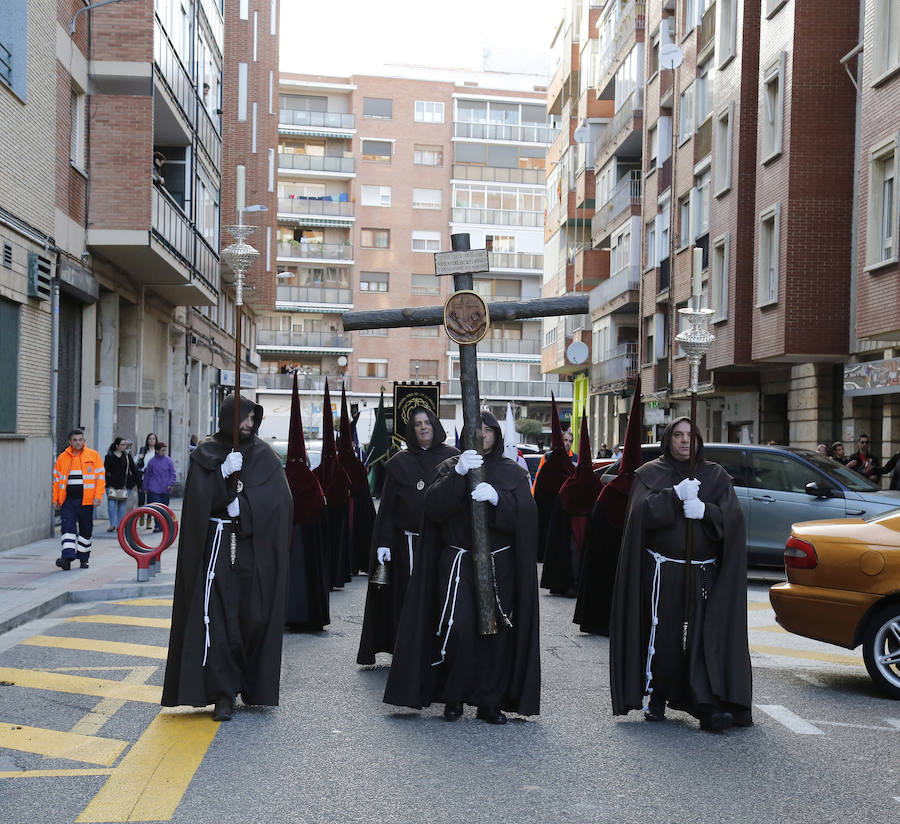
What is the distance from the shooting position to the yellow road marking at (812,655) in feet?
34.2

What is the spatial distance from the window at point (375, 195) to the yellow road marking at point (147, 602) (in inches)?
2596

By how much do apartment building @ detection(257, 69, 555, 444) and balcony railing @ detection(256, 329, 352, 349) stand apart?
0.19 ft

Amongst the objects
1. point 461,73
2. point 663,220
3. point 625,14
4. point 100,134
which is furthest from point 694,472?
point 461,73

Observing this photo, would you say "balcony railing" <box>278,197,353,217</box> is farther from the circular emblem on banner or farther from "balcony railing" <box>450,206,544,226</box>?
the circular emblem on banner

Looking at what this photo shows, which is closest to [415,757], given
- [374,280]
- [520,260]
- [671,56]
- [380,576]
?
[380,576]

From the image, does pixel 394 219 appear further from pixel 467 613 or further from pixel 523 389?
pixel 467 613

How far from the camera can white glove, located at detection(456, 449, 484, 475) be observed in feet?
24.8

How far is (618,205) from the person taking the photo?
146 ft

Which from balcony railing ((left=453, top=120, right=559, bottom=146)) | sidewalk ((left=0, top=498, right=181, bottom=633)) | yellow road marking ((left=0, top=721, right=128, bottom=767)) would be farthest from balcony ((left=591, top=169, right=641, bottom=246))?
yellow road marking ((left=0, top=721, right=128, bottom=767))

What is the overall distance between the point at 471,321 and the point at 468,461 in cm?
99

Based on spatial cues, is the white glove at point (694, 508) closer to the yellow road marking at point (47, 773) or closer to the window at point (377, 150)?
the yellow road marking at point (47, 773)

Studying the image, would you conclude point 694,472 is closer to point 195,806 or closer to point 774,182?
point 195,806

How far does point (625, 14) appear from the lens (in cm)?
4344

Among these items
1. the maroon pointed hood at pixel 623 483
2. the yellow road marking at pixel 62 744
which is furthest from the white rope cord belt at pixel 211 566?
the maroon pointed hood at pixel 623 483
